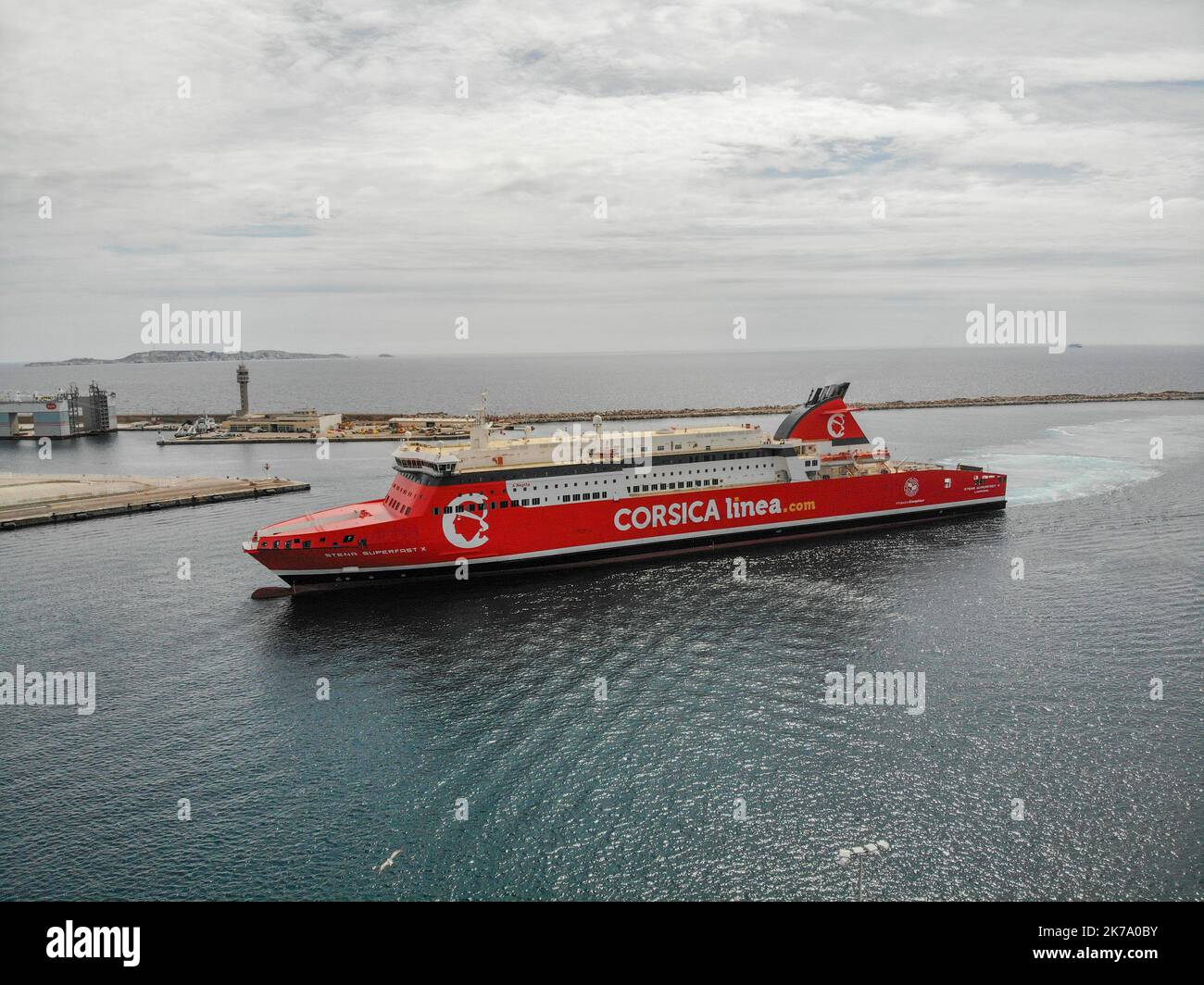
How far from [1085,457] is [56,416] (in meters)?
112

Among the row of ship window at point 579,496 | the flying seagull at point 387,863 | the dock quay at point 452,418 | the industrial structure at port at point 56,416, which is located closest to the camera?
the flying seagull at point 387,863

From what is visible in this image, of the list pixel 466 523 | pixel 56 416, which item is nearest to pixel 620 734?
pixel 466 523

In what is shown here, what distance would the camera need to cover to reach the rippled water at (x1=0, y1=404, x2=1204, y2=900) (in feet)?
56.0

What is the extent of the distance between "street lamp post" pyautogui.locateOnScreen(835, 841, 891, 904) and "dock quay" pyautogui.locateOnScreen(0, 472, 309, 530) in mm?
51625

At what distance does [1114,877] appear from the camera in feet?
54.2

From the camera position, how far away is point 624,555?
Result: 1631 inches

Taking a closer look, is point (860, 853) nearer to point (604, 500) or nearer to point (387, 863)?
point (387, 863)

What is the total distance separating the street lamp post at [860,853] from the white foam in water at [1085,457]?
41821mm

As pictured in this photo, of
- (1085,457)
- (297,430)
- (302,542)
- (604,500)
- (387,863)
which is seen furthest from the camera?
(297,430)

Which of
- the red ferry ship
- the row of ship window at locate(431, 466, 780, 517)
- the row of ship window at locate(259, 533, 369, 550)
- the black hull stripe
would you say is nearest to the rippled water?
the black hull stripe

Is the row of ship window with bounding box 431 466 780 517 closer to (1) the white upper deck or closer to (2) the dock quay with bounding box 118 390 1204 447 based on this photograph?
(1) the white upper deck

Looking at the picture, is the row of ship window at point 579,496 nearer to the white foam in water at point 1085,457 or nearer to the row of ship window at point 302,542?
the row of ship window at point 302,542

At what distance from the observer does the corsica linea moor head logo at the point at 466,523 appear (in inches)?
1479

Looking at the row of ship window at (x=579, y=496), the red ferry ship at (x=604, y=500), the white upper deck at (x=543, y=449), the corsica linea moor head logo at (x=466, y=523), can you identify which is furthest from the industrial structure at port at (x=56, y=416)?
the row of ship window at (x=579, y=496)
